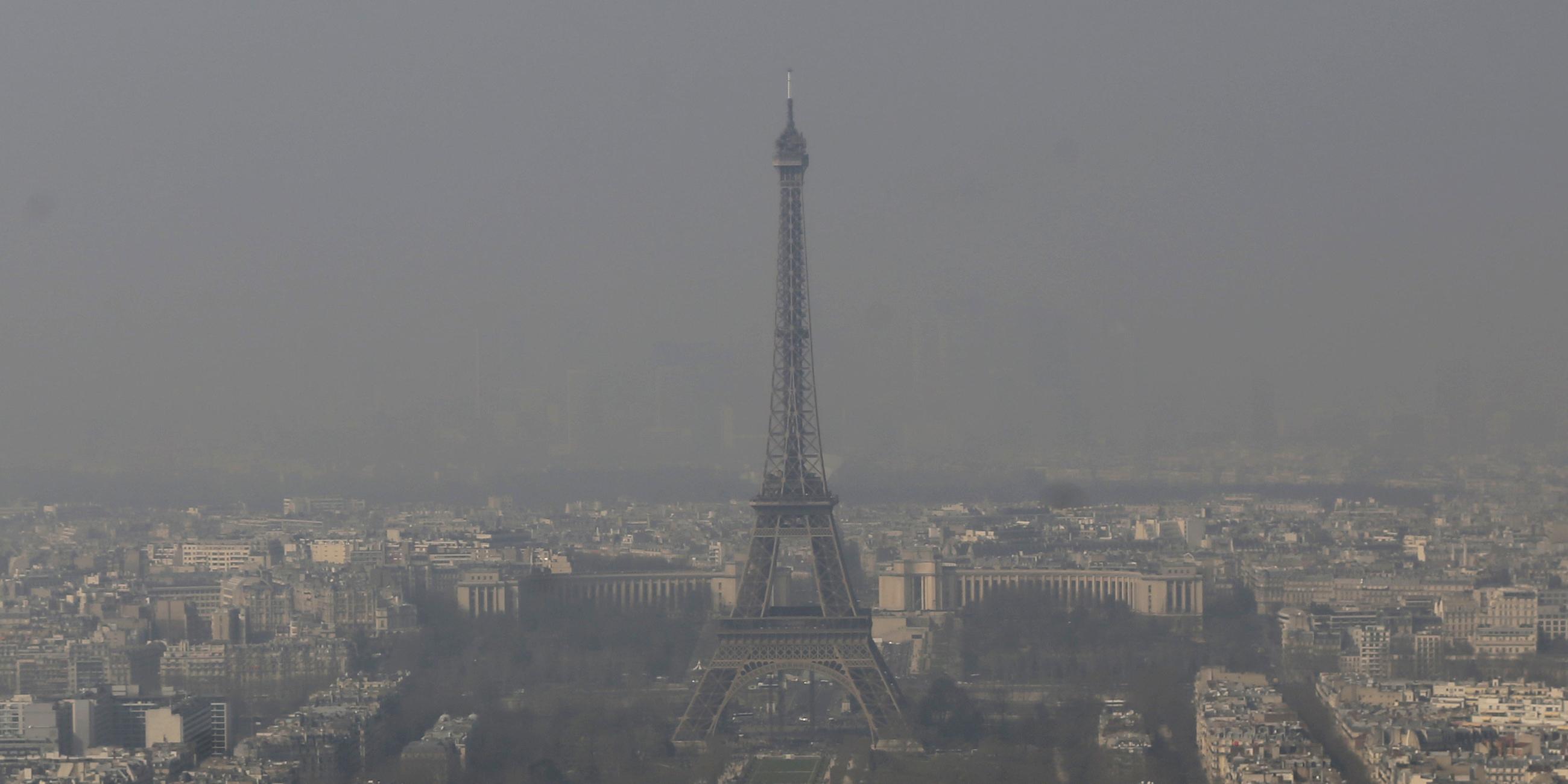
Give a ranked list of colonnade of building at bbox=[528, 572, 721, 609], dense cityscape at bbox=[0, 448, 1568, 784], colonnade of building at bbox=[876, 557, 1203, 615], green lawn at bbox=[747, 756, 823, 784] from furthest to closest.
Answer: colonnade of building at bbox=[528, 572, 721, 609], colonnade of building at bbox=[876, 557, 1203, 615], dense cityscape at bbox=[0, 448, 1568, 784], green lawn at bbox=[747, 756, 823, 784]

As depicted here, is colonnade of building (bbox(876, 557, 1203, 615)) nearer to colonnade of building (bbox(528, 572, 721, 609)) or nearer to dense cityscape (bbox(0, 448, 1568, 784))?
dense cityscape (bbox(0, 448, 1568, 784))

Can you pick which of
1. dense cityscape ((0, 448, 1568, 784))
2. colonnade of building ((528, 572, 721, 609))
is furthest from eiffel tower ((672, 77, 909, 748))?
colonnade of building ((528, 572, 721, 609))

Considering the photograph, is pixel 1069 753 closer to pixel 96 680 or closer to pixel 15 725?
pixel 15 725

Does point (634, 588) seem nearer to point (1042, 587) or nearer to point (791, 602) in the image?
point (1042, 587)

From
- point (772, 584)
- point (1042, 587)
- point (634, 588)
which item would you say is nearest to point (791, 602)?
point (772, 584)

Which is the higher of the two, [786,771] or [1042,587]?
[1042,587]

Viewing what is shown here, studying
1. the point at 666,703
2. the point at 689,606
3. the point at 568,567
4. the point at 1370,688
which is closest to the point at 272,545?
the point at 568,567
